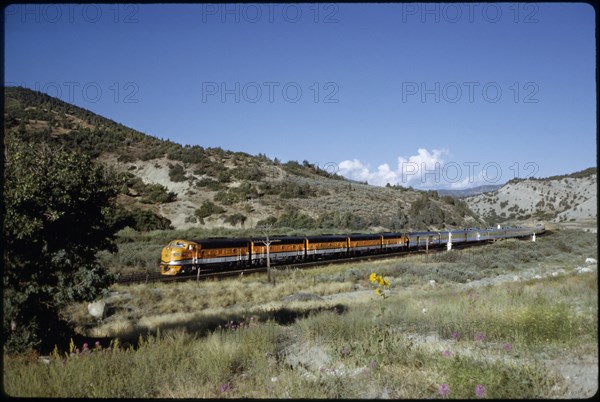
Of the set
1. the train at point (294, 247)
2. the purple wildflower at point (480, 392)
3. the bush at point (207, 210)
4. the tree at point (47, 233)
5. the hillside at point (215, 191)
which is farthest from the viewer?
the hillside at point (215, 191)

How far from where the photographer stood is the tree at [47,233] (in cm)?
786

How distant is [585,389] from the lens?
4.70 m

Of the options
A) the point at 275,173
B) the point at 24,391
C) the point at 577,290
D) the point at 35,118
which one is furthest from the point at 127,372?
the point at 35,118

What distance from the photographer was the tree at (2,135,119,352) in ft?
25.8

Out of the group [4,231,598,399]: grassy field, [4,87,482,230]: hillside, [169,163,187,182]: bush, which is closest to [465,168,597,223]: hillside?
[4,231,598,399]: grassy field

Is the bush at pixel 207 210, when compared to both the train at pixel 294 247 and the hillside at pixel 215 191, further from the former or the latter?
the train at pixel 294 247

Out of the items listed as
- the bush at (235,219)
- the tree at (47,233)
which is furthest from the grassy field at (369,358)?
the bush at (235,219)

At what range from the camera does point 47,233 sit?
873 centimetres

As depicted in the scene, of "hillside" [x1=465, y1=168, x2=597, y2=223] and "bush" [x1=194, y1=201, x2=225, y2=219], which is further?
"bush" [x1=194, y1=201, x2=225, y2=219]

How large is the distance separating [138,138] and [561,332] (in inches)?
3474

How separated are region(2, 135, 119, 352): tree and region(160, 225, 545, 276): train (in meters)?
17.6

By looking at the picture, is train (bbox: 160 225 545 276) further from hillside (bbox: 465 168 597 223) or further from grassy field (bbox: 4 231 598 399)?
grassy field (bbox: 4 231 598 399)

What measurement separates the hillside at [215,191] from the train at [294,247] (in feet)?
52.9

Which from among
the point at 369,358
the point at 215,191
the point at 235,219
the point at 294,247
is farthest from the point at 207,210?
the point at 369,358
